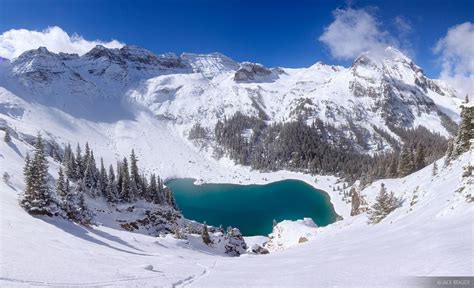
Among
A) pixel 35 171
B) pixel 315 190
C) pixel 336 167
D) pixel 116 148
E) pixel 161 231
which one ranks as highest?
pixel 116 148

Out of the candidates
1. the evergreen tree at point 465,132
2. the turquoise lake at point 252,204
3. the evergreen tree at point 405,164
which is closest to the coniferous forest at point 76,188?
the turquoise lake at point 252,204

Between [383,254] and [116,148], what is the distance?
202m

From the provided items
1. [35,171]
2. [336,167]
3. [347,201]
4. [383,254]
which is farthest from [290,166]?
[383,254]

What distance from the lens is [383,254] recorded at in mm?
11312

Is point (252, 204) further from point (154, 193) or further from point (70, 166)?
point (70, 166)

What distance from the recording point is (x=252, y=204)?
12119cm

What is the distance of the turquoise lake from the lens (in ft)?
332

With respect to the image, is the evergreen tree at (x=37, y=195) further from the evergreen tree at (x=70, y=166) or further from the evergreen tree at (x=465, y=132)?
the evergreen tree at (x=465, y=132)

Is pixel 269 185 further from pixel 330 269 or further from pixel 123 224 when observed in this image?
pixel 330 269

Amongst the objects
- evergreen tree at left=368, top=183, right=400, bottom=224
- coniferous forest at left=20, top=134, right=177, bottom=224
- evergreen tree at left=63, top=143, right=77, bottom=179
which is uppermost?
evergreen tree at left=63, top=143, right=77, bottom=179

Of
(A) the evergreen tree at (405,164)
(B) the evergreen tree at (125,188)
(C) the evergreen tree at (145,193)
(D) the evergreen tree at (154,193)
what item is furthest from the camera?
(A) the evergreen tree at (405,164)

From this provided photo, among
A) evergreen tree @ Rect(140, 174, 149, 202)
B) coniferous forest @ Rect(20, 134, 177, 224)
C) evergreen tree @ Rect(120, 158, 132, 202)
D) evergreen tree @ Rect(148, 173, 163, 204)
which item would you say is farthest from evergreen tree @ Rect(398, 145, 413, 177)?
evergreen tree @ Rect(120, 158, 132, 202)

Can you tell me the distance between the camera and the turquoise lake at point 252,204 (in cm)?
10125

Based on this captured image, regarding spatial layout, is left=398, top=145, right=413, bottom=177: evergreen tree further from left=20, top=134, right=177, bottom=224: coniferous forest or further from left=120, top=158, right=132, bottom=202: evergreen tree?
left=120, top=158, right=132, bottom=202: evergreen tree
